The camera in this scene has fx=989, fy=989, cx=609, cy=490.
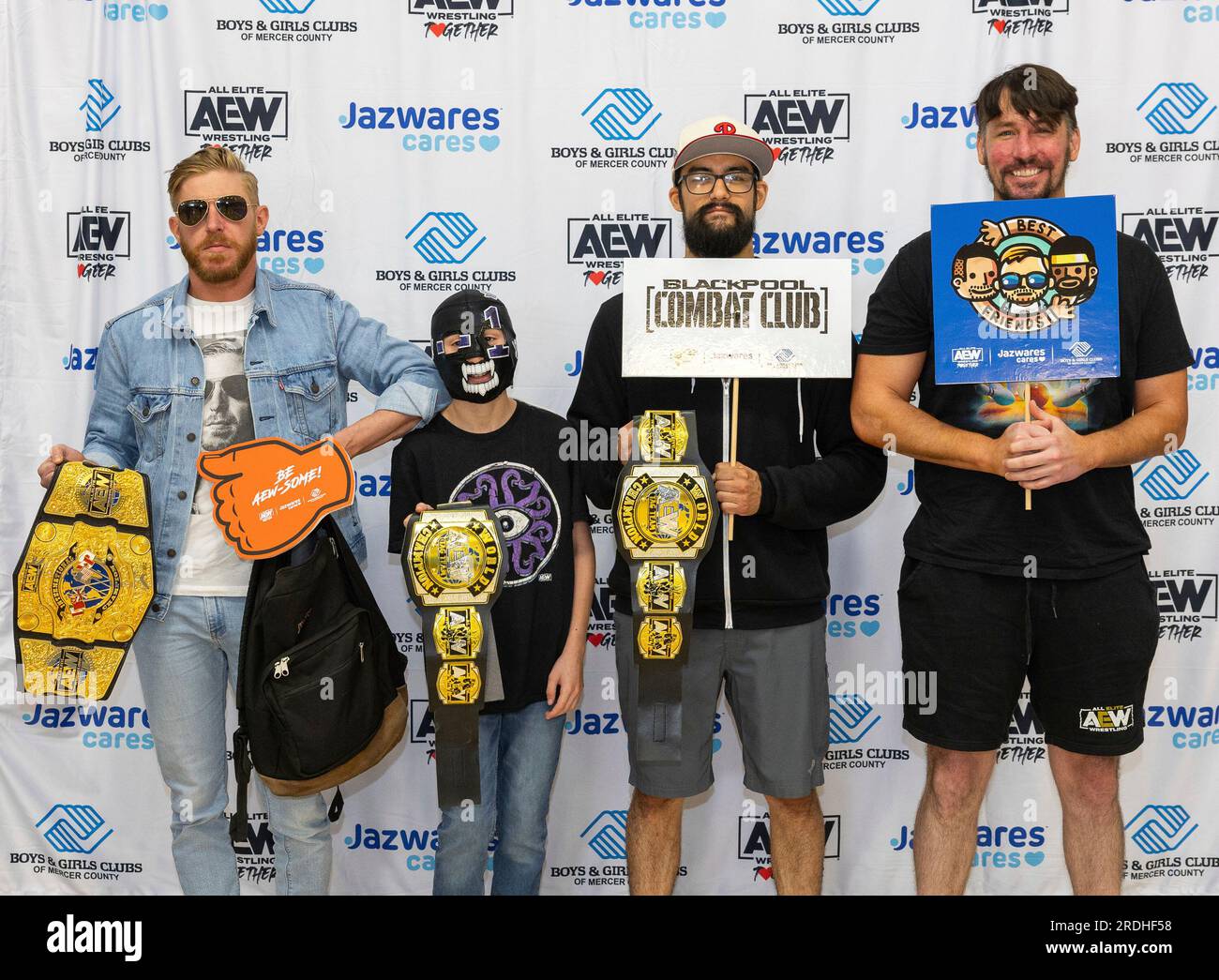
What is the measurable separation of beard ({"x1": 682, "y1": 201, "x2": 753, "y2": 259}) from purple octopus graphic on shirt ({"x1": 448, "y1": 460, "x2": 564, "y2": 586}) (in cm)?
68

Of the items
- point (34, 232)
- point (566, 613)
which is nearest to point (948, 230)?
point (566, 613)

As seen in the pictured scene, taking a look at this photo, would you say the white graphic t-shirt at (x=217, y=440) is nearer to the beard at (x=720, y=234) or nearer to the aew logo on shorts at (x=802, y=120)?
the beard at (x=720, y=234)

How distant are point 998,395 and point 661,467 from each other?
781 millimetres

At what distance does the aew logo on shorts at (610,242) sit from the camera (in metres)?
3.03

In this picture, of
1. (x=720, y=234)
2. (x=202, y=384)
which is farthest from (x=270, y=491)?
(x=720, y=234)

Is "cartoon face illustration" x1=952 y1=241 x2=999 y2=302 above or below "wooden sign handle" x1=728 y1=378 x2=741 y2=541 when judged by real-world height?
above

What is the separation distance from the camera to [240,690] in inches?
85.4

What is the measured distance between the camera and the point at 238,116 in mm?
2982

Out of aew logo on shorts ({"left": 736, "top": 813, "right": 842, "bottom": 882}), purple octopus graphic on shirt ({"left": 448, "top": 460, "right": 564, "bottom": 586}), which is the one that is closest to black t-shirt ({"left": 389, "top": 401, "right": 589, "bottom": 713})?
purple octopus graphic on shirt ({"left": 448, "top": 460, "right": 564, "bottom": 586})

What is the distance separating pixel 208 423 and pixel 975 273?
1765mm

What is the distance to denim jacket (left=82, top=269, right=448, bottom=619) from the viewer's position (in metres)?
2.27

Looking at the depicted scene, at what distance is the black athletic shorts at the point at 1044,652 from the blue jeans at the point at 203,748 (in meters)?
1.48

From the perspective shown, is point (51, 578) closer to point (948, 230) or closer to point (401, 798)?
point (401, 798)

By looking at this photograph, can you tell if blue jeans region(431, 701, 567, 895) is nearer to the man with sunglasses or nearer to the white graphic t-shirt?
the man with sunglasses
